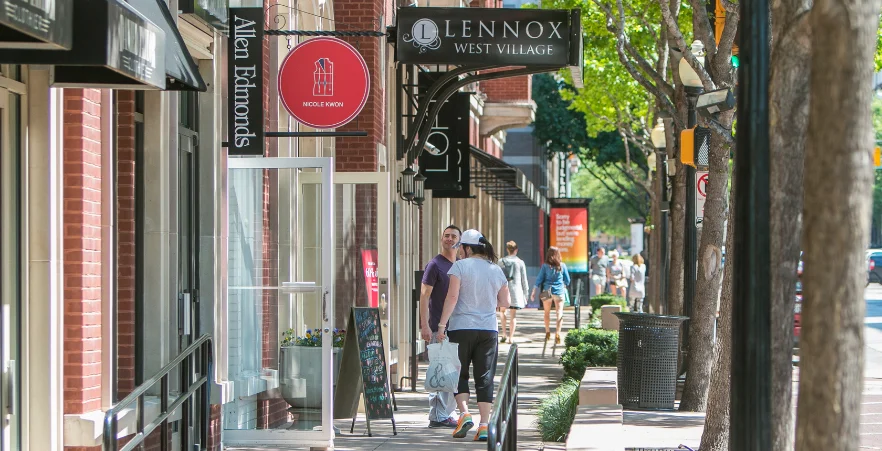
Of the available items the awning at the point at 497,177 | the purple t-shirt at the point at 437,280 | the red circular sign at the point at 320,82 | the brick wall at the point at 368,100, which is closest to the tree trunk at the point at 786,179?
the red circular sign at the point at 320,82

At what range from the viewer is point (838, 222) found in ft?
14.0

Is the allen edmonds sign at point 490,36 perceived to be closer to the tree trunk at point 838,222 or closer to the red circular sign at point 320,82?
the red circular sign at point 320,82

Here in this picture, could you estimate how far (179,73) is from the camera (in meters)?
7.33

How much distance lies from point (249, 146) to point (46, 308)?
316cm

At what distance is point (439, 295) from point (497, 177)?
1526 centimetres

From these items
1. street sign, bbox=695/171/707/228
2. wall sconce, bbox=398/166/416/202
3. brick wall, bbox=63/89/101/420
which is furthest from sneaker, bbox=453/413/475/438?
wall sconce, bbox=398/166/416/202

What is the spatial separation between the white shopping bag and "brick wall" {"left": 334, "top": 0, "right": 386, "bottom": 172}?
Answer: 4.77m

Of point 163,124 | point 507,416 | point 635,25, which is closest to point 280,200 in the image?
point 163,124

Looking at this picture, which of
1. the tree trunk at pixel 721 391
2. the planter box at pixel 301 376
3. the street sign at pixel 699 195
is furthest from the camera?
the street sign at pixel 699 195

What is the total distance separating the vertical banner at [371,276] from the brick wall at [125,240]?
4.95m

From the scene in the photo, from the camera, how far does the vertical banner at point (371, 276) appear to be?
44.9 ft

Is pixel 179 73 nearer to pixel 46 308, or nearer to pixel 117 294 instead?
pixel 46 308

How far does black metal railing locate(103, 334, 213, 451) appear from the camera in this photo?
612 cm

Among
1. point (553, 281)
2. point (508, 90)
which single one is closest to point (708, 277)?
point (553, 281)
